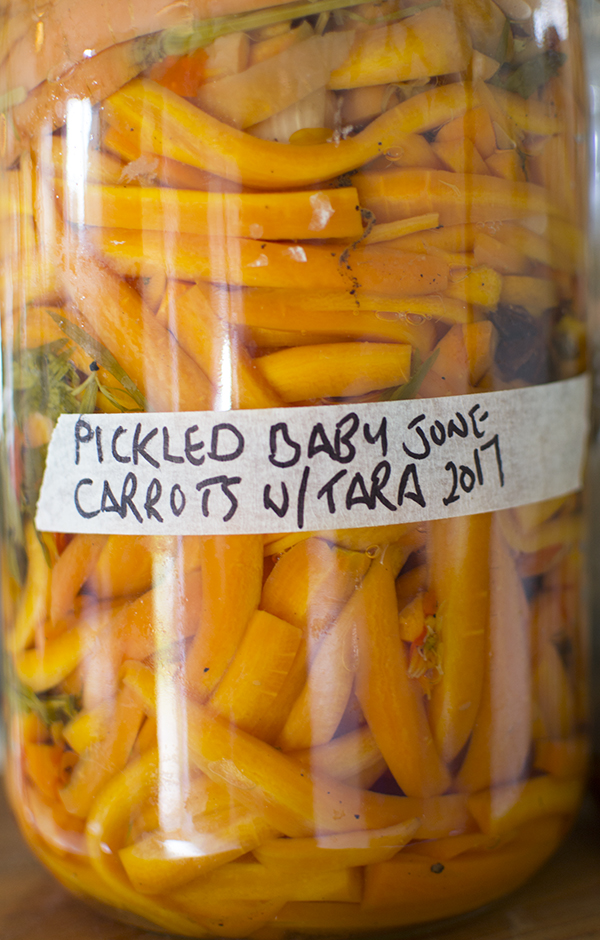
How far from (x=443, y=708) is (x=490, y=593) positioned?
0.18 ft

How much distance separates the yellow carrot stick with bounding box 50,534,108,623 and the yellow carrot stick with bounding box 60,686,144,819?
0.05 metres

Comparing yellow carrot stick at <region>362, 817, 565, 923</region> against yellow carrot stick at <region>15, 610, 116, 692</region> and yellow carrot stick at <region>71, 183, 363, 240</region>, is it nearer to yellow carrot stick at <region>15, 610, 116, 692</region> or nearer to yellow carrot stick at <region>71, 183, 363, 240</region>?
yellow carrot stick at <region>15, 610, 116, 692</region>

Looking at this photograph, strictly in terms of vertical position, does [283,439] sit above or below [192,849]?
above

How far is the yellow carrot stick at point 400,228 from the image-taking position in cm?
33

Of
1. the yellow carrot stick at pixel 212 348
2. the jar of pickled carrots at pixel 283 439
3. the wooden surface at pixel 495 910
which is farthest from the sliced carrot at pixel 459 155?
the wooden surface at pixel 495 910

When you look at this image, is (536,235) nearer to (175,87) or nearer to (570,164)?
(570,164)

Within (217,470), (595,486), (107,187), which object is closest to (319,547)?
(217,470)

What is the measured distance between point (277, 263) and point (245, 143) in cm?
5

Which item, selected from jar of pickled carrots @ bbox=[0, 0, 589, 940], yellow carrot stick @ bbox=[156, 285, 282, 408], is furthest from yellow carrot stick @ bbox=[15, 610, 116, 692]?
yellow carrot stick @ bbox=[156, 285, 282, 408]

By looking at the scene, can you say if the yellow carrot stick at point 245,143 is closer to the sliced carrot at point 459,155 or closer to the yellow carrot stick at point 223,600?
the sliced carrot at point 459,155

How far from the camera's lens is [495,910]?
0.40 metres

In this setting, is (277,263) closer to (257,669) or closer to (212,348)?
(212,348)

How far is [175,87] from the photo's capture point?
13.0 inches

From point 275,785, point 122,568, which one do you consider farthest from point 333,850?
point 122,568
